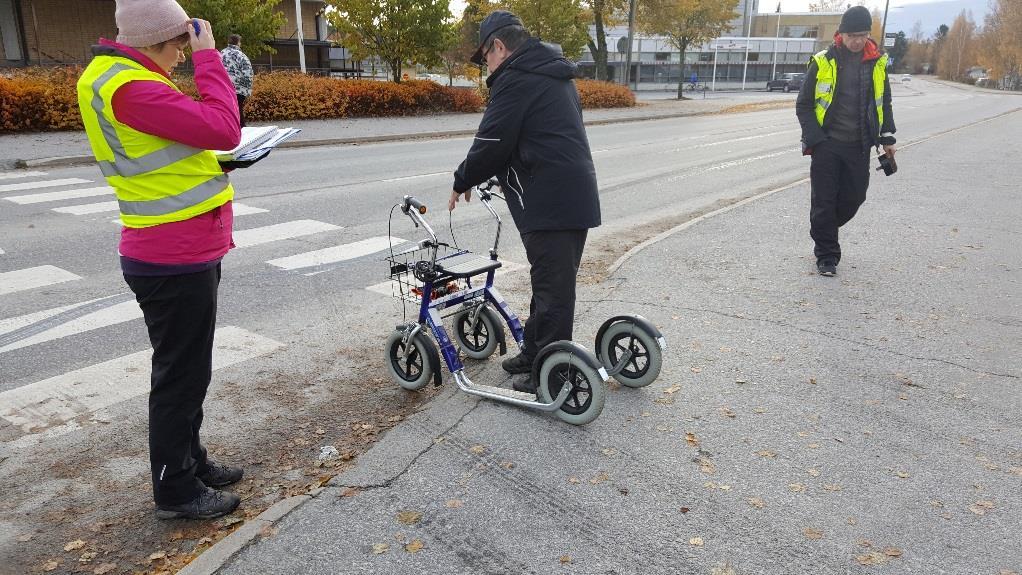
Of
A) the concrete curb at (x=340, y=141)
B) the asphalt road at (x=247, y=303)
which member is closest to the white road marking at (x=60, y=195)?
the asphalt road at (x=247, y=303)

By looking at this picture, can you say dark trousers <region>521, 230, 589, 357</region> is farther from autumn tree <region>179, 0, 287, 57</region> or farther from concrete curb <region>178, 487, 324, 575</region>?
autumn tree <region>179, 0, 287, 57</region>

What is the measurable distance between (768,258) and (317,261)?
460 cm

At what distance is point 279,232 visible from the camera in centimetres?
887

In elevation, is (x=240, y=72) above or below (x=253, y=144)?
above

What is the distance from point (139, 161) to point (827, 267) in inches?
240

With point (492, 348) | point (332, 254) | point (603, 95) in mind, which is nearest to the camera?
point (492, 348)

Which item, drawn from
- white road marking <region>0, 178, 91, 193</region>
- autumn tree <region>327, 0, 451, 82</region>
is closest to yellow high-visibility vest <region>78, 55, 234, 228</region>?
white road marking <region>0, 178, 91, 193</region>

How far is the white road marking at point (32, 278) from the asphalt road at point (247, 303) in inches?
1.1

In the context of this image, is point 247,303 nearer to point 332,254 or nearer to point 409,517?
point 332,254

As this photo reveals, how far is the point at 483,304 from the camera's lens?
16.4 ft

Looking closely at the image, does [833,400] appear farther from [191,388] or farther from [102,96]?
[102,96]

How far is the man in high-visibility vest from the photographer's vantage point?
6.71 meters

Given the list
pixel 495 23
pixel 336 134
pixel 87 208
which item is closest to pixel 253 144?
pixel 495 23

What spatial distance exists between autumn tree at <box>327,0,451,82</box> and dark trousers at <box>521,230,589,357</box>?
24.2 m
